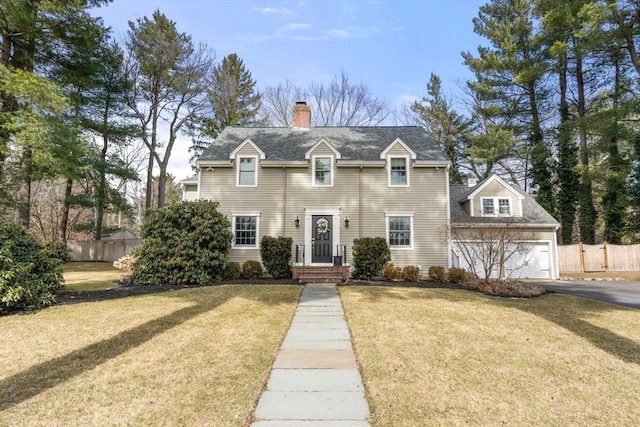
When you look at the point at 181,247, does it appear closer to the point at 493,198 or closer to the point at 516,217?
the point at 493,198

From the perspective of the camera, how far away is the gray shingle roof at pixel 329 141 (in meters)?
15.2

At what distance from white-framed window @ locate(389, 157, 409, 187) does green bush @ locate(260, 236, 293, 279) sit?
5.58 m

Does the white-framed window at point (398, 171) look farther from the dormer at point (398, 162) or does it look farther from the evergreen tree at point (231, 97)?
the evergreen tree at point (231, 97)

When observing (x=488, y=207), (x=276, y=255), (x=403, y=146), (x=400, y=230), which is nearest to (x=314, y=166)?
(x=403, y=146)

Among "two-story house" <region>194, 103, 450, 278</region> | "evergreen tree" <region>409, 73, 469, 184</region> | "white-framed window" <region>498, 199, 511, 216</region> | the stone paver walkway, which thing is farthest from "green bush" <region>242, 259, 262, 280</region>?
"evergreen tree" <region>409, 73, 469, 184</region>

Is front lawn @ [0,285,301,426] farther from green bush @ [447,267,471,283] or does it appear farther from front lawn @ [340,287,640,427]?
green bush @ [447,267,471,283]

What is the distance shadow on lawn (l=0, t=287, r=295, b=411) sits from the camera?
11.8 ft

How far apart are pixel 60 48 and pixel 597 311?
2363 centimetres

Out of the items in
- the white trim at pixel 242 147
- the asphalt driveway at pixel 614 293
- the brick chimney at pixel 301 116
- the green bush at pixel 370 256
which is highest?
the brick chimney at pixel 301 116

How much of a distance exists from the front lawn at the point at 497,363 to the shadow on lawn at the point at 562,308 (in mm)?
39

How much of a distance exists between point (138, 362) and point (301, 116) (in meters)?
15.8

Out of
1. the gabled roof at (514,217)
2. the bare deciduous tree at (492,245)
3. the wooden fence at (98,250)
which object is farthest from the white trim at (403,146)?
the wooden fence at (98,250)

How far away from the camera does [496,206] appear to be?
54.9 feet

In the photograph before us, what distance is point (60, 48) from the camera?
1584cm
